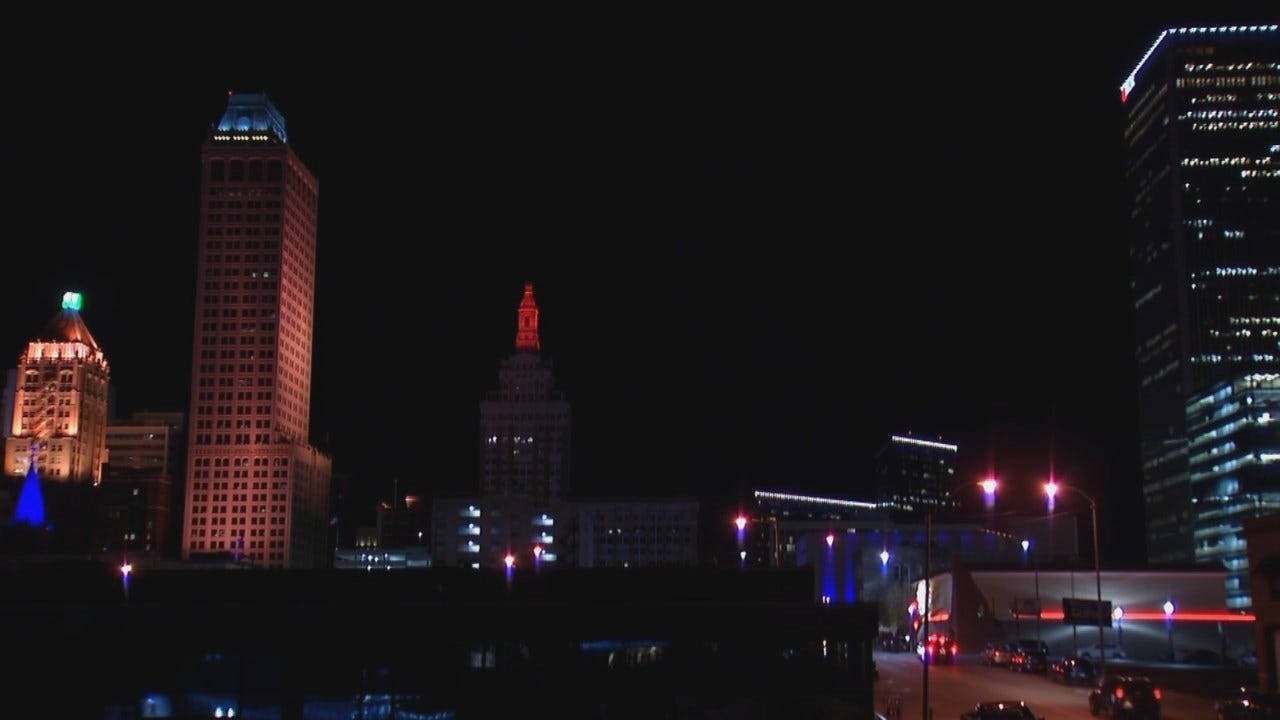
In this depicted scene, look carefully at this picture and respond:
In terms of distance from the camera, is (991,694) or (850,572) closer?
(991,694)

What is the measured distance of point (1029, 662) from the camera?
75.2 metres

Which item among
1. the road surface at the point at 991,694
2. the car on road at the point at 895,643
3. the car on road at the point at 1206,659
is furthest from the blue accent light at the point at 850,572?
the road surface at the point at 991,694

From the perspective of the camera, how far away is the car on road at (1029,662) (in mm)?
74300

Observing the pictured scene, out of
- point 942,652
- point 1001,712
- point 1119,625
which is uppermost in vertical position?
point 1119,625

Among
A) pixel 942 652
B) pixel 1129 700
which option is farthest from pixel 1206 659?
pixel 1129 700

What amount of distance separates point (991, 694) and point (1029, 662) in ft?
44.9

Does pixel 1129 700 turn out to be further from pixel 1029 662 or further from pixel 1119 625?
pixel 1119 625

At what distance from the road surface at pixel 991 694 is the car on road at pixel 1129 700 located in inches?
32.3

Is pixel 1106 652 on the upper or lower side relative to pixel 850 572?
lower

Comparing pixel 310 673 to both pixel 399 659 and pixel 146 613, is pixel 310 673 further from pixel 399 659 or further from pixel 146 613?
pixel 146 613

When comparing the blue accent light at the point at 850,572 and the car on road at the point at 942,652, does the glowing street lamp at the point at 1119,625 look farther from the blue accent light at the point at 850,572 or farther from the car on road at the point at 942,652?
the blue accent light at the point at 850,572

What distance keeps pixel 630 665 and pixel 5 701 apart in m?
24.7

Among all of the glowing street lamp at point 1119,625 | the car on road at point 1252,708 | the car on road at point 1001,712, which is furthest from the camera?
the glowing street lamp at point 1119,625

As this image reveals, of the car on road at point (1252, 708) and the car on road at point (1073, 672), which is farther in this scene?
the car on road at point (1073, 672)
